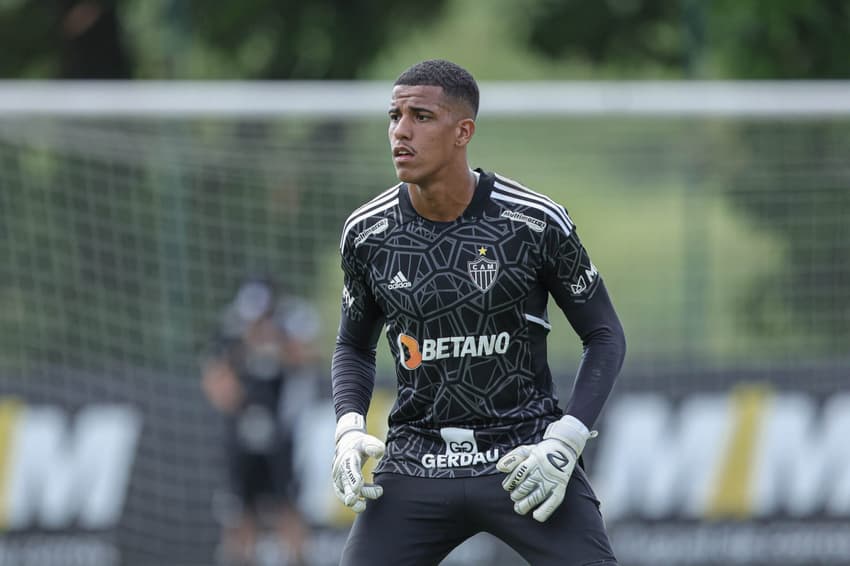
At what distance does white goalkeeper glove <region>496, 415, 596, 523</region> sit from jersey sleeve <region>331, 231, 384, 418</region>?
622 mm

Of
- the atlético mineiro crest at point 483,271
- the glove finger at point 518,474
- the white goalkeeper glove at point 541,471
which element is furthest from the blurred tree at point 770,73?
the glove finger at point 518,474

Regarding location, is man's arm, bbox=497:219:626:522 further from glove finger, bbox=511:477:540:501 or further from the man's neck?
the man's neck

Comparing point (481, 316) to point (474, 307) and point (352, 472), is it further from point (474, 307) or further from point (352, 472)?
point (352, 472)

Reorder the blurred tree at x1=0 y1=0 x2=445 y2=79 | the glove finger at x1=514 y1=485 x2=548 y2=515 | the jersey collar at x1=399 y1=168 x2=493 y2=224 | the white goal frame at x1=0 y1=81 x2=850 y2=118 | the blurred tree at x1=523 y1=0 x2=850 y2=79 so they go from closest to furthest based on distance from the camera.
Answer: the glove finger at x1=514 y1=485 x2=548 y2=515 < the jersey collar at x1=399 y1=168 x2=493 y2=224 < the white goal frame at x1=0 y1=81 x2=850 y2=118 < the blurred tree at x1=523 y1=0 x2=850 y2=79 < the blurred tree at x1=0 y1=0 x2=445 y2=79

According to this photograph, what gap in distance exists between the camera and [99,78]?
1377cm

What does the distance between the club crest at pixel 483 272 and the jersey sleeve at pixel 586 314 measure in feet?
0.52

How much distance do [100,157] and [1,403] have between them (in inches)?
68.3

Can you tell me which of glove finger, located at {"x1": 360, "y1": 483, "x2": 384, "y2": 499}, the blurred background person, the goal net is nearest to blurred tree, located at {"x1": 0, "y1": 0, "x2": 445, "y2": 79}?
the goal net

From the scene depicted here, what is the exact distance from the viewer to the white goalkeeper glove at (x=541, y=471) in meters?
4.28

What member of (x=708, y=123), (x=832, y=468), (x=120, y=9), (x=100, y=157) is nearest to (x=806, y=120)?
(x=708, y=123)

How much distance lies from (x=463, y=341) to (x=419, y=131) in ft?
2.13

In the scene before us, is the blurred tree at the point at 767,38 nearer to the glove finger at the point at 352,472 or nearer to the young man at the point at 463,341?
the young man at the point at 463,341

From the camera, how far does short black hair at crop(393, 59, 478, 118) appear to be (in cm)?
440

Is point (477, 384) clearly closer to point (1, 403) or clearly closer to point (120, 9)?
point (1, 403)
